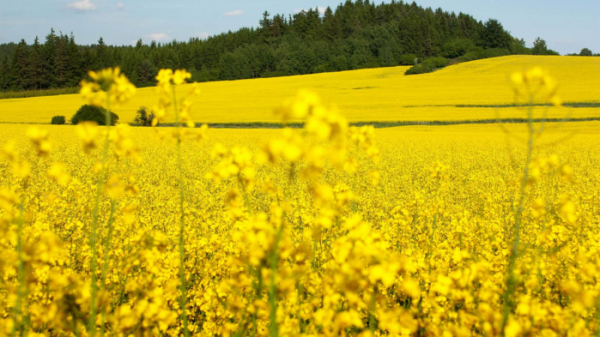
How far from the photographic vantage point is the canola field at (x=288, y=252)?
1406 millimetres

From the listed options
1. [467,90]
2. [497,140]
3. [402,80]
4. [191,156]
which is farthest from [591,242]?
[402,80]

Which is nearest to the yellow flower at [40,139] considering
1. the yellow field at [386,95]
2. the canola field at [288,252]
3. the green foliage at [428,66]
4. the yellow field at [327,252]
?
the canola field at [288,252]

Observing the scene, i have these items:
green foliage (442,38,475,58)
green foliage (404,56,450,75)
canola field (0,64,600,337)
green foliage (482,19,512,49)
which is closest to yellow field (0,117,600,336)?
canola field (0,64,600,337)

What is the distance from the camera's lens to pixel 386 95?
34.1m

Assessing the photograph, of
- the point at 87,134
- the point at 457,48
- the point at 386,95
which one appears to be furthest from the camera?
the point at 457,48

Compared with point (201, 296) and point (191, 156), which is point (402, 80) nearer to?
point (191, 156)

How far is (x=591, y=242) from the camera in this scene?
3727 mm

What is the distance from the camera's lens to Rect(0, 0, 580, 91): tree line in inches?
2203

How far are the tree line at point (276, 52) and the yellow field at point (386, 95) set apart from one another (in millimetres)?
10686

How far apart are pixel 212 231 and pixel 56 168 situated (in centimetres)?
335

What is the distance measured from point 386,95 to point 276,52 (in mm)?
33649

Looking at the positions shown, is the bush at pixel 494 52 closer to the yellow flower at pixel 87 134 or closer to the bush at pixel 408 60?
the bush at pixel 408 60

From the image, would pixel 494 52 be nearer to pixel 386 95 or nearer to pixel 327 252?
pixel 386 95

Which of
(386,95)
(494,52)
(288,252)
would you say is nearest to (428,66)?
(386,95)
